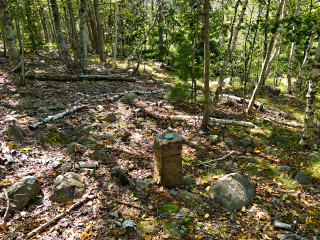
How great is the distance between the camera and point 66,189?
140 inches

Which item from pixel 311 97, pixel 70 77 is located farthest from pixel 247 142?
pixel 70 77

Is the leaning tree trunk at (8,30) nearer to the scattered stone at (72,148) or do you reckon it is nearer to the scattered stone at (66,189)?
the scattered stone at (72,148)

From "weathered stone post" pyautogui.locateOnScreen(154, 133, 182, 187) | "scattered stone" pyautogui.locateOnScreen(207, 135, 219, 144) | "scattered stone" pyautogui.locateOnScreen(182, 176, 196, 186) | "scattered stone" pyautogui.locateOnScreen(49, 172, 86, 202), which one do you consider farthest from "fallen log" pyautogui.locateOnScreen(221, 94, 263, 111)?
"scattered stone" pyautogui.locateOnScreen(49, 172, 86, 202)

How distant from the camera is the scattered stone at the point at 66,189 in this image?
11.4ft

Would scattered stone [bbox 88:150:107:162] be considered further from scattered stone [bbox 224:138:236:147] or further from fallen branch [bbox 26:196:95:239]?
scattered stone [bbox 224:138:236:147]

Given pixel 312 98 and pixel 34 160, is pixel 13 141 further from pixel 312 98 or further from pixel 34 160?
pixel 312 98

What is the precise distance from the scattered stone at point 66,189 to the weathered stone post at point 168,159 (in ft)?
4.92

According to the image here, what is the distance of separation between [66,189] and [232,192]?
3147mm

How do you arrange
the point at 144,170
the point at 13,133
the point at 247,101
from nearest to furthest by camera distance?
1. the point at 144,170
2. the point at 13,133
3. the point at 247,101

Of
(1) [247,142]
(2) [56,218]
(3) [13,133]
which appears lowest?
(1) [247,142]

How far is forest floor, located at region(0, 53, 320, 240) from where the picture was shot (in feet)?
10.6

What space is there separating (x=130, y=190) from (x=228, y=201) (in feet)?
6.34

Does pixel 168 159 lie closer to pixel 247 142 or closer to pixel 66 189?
pixel 66 189

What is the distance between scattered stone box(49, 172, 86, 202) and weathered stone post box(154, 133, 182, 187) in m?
1.50
